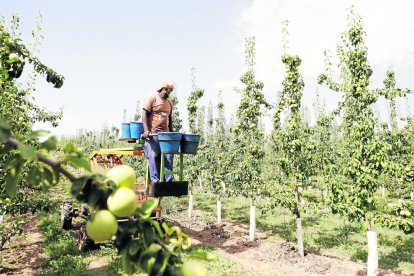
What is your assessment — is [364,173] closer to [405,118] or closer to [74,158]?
[74,158]

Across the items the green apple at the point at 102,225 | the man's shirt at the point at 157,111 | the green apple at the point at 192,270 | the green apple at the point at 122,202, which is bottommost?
the green apple at the point at 192,270

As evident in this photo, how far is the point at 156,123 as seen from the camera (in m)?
5.12

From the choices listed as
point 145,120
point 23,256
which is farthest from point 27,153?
point 23,256

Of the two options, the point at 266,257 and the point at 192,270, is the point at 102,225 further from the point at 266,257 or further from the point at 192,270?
the point at 266,257

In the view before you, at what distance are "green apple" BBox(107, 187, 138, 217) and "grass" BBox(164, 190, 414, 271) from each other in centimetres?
927

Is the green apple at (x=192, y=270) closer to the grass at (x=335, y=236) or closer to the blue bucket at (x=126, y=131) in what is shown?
the blue bucket at (x=126, y=131)

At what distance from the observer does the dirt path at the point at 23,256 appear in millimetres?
7302

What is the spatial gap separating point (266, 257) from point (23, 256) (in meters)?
6.56

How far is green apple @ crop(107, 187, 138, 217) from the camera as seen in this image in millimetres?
702

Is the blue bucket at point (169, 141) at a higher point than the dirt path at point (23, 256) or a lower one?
higher

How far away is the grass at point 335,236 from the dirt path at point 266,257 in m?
0.64

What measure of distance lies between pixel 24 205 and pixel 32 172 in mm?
5280

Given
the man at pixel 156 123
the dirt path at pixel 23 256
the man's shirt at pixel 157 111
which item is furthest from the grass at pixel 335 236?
the dirt path at pixel 23 256

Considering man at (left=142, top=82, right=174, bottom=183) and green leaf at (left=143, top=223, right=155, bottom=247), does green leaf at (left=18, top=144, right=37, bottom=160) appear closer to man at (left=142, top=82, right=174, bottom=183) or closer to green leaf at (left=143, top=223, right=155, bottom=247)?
green leaf at (left=143, top=223, right=155, bottom=247)
